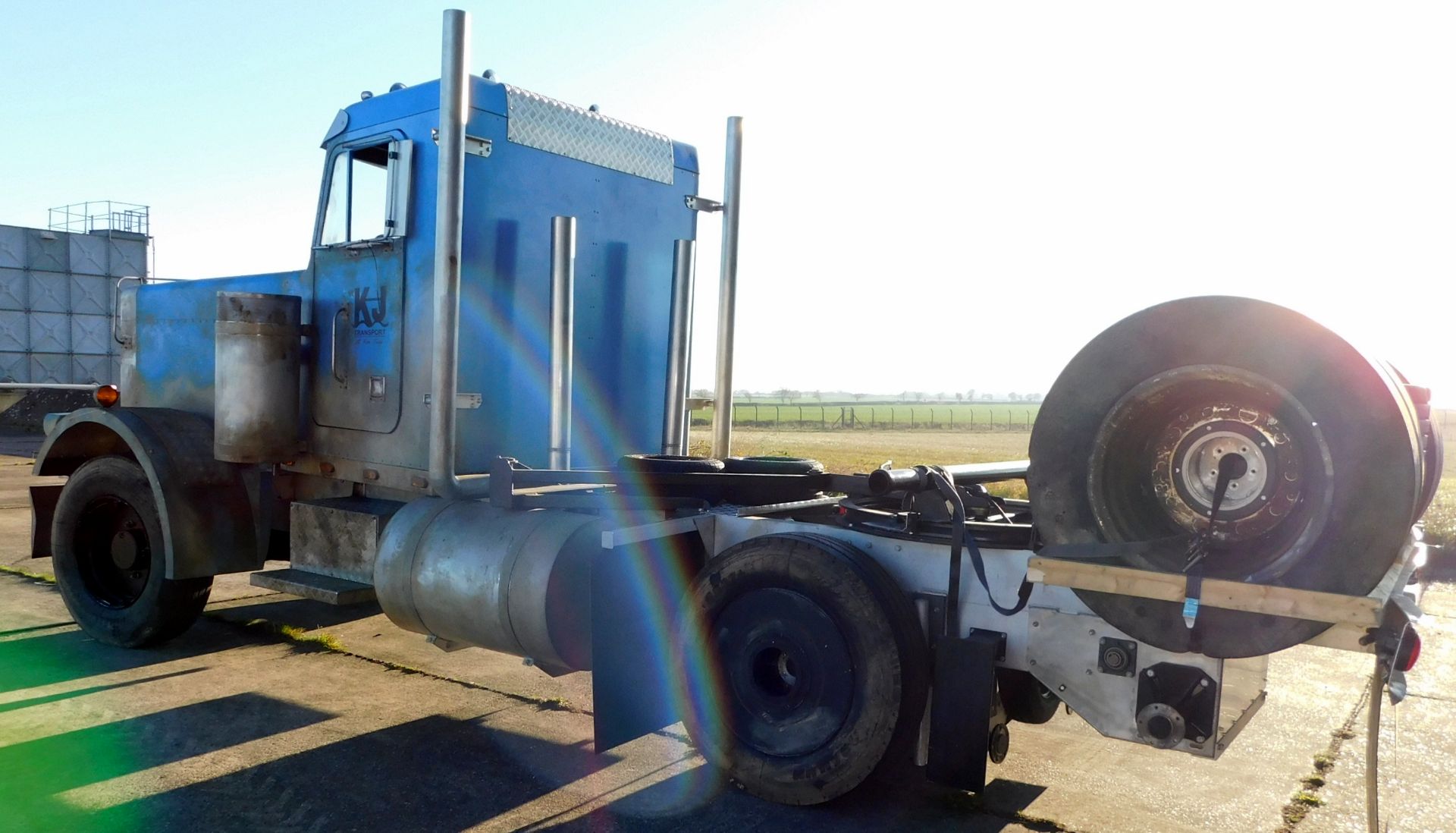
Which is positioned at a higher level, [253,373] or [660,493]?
[253,373]

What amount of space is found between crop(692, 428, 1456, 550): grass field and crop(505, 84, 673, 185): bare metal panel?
9.14 meters

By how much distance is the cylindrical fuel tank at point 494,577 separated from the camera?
4.93m

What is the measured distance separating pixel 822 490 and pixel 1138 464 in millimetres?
2041

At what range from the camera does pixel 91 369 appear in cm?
3566

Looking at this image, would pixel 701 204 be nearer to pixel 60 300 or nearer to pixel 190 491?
pixel 190 491

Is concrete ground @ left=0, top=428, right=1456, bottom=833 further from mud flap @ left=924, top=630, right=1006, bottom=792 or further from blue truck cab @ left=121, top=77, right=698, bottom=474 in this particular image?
blue truck cab @ left=121, top=77, right=698, bottom=474

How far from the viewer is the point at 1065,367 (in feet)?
11.5

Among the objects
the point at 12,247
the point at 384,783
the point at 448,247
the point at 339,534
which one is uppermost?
the point at 12,247

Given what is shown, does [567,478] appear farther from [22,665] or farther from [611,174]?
[22,665]

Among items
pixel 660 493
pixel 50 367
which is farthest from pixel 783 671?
pixel 50 367

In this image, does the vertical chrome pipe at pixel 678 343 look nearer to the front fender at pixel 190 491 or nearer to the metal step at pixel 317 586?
the metal step at pixel 317 586

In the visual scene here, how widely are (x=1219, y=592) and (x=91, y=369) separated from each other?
3950 cm

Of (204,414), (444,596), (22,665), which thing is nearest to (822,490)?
(444,596)

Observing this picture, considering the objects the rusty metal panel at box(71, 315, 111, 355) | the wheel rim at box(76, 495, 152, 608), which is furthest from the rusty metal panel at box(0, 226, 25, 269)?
the wheel rim at box(76, 495, 152, 608)
